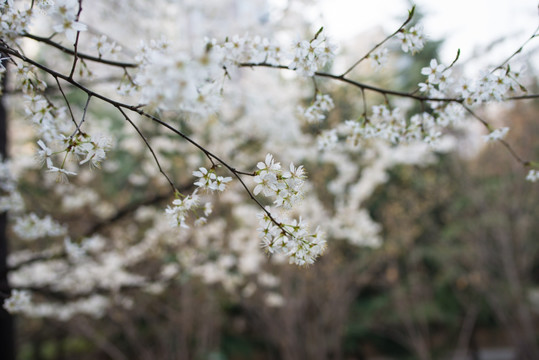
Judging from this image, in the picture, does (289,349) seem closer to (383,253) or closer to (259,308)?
(259,308)

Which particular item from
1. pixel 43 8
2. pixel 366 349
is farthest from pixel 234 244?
pixel 366 349

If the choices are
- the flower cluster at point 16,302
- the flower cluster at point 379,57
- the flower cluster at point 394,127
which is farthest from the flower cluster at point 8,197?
the flower cluster at point 379,57

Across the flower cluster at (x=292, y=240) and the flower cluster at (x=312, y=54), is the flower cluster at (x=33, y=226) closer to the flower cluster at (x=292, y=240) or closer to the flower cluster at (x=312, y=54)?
the flower cluster at (x=292, y=240)

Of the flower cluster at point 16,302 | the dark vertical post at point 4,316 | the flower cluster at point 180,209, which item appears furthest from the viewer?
the dark vertical post at point 4,316

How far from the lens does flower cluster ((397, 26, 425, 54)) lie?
4.69 ft

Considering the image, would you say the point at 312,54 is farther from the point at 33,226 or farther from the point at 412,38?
the point at 33,226

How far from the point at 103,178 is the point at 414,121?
5568 millimetres

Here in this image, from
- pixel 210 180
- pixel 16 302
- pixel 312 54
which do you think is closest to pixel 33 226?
pixel 16 302

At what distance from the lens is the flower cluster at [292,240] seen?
47.3 inches

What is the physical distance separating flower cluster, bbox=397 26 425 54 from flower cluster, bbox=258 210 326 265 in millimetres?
843

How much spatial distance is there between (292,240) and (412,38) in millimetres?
942

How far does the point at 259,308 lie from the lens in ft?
15.9

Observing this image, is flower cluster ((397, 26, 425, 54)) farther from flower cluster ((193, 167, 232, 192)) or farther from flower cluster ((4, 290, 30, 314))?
flower cluster ((4, 290, 30, 314))

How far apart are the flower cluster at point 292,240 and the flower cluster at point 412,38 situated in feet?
2.77
